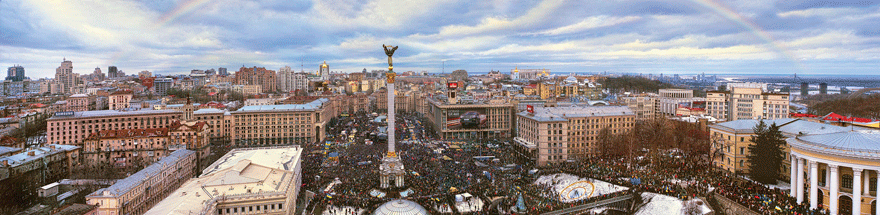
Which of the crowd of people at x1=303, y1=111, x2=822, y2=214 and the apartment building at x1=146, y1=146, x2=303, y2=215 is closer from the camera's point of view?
the apartment building at x1=146, y1=146, x2=303, y2=215

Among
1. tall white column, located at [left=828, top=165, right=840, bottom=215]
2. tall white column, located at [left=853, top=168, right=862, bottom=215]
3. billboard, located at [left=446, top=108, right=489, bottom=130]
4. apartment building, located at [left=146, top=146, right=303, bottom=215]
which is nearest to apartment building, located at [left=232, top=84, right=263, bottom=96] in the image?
billboard, located at [left=446, top=108, right=489, bottom=130]

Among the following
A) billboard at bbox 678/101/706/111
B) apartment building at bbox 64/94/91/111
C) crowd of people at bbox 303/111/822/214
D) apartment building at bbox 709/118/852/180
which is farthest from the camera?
apartment building at bbox 64/94/91/111

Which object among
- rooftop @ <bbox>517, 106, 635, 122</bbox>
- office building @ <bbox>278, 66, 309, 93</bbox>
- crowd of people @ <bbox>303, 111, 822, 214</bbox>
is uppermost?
office building @ <bbox>278, 66, 309, 93</bbox>

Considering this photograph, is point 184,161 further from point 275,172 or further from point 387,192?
point 387,192

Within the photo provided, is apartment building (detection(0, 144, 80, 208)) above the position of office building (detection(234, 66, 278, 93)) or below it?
below

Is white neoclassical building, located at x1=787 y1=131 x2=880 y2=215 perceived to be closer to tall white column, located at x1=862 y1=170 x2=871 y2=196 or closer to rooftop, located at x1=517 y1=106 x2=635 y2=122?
tall white column, located at x1=862 y1=170 x2=871 y2=196

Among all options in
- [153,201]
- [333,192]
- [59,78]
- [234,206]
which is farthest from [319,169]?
[59,78]

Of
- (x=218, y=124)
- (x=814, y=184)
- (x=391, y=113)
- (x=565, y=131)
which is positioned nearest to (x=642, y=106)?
(x=565, y=131)
